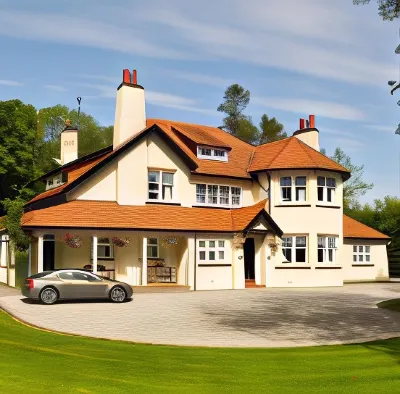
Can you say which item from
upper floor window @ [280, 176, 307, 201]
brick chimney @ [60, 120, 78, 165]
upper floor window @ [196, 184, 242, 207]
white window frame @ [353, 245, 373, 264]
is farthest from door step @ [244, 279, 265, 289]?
brick chimney @ [60, 120, 78, 165]

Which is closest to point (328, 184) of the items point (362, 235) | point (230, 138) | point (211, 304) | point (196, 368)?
point (362, 235)

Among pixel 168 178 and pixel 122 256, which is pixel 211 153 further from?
pixel 122 256

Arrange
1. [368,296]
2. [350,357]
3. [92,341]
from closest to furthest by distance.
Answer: [350,357] < [92,341] < [368,296]

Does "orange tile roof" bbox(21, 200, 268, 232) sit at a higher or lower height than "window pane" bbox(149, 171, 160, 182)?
lower

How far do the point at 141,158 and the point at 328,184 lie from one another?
11.8 m

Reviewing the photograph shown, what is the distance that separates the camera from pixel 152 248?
31.8 m

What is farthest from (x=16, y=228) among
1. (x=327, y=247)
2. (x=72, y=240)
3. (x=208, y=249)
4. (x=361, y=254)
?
(x=361, y=254)

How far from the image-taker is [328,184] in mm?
35250

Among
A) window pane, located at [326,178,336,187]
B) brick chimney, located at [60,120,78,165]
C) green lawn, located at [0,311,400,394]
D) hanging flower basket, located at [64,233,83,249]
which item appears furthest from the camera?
brick chimney, located at [60,120,78,165]

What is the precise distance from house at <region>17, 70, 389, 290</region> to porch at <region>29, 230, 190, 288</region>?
5 cm

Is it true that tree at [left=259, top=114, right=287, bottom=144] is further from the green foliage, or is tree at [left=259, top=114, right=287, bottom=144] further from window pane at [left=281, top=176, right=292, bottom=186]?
the green foliage

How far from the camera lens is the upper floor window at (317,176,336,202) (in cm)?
3491

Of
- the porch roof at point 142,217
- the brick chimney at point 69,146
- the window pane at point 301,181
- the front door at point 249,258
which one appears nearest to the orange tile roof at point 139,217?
the porch roof at point 142,217

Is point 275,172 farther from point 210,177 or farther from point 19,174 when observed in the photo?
point 19,174
